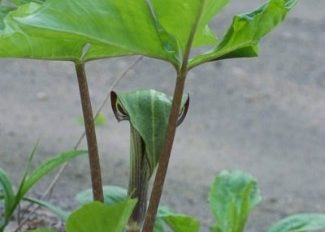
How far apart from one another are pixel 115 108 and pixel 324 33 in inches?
98.4

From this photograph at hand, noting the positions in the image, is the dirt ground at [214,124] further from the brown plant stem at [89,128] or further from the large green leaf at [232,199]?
the brown plant stem at [89,128]

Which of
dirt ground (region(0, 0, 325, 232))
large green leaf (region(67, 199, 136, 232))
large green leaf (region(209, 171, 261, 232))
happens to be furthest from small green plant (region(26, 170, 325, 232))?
dirt ground (region(0, 0, 325, 232))

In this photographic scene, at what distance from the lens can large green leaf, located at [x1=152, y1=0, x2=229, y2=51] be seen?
646mm

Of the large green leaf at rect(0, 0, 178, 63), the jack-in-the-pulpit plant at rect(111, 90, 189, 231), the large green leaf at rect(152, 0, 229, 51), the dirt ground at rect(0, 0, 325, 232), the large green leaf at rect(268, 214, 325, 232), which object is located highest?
the large green leaf at rect(152, 0, 229, 51)

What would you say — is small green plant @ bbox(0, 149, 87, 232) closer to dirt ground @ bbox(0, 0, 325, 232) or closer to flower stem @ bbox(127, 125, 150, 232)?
flower stem @ bbox(127, 125, 150, 232)

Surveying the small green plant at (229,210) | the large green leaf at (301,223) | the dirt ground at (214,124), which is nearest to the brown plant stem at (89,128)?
the small green plant at (229,210)

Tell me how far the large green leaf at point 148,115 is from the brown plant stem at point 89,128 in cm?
4

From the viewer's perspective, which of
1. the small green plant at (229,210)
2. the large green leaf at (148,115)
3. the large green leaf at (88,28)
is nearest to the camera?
the large green leaf at (88,28)

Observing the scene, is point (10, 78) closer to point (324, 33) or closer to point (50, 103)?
point (50, 103)

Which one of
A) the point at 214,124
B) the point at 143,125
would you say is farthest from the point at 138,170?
the point at 214,124

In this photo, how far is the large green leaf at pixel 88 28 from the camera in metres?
0.62

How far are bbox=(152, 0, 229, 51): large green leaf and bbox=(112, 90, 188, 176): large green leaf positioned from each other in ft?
0.36

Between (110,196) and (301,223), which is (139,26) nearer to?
(110,196)

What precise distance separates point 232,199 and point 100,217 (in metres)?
0.33
